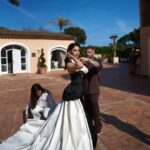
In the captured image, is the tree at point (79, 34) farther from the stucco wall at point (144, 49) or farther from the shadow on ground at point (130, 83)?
the stucco wall at point (144, 49)

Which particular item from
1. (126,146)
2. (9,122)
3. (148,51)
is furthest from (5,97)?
(148,51)

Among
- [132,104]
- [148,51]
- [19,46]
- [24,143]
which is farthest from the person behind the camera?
[19,46]

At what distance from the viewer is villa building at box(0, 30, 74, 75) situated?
70.2 ft

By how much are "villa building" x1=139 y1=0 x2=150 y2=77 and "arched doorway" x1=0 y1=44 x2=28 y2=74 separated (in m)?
10.6

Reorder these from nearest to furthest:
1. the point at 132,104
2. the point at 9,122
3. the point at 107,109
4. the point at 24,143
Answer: the point at 24,143 → the point at 9,122 → the point at 107,109 → the point at 132,104

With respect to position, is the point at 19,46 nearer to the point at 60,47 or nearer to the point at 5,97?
the point at 60,47

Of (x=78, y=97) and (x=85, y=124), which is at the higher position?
(x=78, y=97)

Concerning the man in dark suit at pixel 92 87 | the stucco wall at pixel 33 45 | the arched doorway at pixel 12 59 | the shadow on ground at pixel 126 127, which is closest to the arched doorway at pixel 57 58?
the stucco wall at pixel 33 45

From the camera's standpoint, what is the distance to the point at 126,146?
4.81m

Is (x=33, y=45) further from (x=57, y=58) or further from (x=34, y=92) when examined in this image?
(x=34, y=92)

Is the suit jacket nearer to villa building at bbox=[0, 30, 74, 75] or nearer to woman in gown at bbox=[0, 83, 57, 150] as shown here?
woman in gown at bbox=[0, 83, 57, 150]

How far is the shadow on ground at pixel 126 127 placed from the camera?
17.0 feet

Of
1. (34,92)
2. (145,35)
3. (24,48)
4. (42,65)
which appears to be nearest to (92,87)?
(34,92)

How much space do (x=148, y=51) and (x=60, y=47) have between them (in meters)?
10.9
